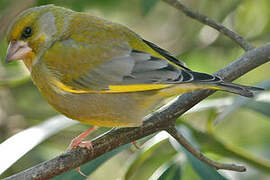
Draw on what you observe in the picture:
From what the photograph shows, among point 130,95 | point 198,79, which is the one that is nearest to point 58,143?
point 130,95

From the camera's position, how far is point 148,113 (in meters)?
3.24

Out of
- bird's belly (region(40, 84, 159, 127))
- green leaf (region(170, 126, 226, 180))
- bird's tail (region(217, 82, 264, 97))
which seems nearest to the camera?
bird's tail (region(217, 82, 264, 97))

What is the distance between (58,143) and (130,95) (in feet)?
6.54

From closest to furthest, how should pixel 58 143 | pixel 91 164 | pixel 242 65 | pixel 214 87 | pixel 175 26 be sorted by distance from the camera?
pixel 214 87, pixel 242 65, pixel 91 164, pixel 58 143, pixel 175 26

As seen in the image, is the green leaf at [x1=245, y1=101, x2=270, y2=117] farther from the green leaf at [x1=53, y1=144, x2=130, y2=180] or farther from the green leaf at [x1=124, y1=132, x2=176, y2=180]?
the green leaf at [x1=53, y1=144, x2=130, y2=180]

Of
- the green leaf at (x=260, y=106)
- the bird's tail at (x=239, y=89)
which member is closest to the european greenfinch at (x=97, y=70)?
the bird's tail at (x=239, y=89)

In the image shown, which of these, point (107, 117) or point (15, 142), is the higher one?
point (107, 117)

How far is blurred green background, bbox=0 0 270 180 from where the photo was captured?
12.4 feet

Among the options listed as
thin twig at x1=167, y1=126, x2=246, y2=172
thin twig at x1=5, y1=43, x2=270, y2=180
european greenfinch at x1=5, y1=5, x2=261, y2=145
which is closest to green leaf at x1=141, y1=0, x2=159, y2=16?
european greenfinch at x1=5, y1=5, x2=261, y2=145

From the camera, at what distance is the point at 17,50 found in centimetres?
320

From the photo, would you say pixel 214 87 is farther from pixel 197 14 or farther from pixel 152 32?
pixel 152 32

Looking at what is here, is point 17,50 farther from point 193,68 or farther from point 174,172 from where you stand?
point 193,68

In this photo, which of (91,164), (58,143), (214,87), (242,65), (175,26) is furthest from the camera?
(175,26)

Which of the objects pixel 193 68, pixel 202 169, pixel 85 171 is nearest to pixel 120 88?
pixel 85 171
